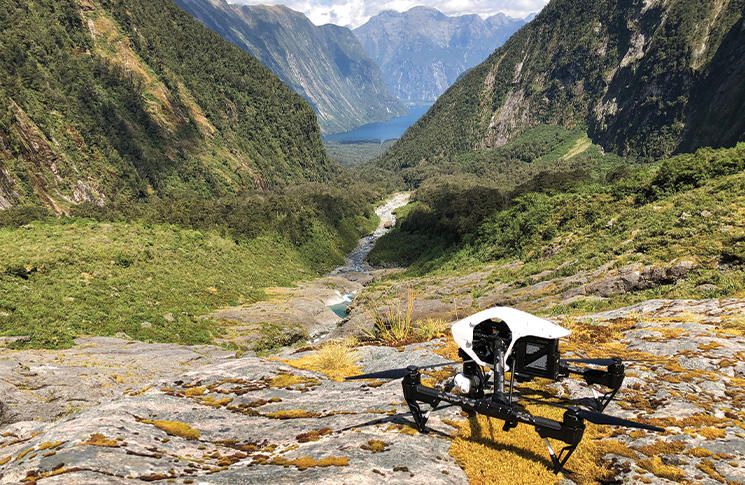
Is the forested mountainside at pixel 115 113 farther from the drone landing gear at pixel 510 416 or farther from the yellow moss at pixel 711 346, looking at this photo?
the yellow moss at pixel 711 346

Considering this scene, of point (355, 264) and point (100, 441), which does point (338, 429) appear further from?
point (355, 264)

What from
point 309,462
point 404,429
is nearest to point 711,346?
point 404,429

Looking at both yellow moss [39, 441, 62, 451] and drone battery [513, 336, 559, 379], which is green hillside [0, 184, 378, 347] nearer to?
yellow moss [39, 441, 62, 451]

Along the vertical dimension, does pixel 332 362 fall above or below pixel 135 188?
below

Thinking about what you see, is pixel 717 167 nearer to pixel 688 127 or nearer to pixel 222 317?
pixel 222 317

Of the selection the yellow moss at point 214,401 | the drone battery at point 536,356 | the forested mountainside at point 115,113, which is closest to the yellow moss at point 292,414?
the yellow moss at point 214,401
